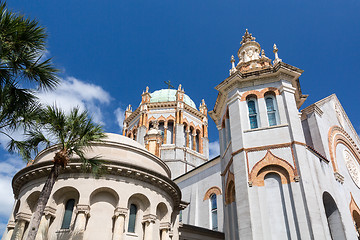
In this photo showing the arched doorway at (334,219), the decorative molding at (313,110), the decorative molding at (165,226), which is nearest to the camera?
the decorative molding at (165,226)

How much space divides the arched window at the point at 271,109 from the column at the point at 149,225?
8842 millimetres

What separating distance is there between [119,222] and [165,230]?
10.5ft

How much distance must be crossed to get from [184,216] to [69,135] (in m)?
22.3

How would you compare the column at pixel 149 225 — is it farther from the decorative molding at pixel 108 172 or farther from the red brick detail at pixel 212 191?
the red brick detail at pixel 212 191

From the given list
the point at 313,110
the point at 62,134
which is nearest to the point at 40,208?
the point at 62,134

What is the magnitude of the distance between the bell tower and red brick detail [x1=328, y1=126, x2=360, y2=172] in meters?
4.35

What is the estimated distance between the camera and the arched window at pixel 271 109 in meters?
18.9

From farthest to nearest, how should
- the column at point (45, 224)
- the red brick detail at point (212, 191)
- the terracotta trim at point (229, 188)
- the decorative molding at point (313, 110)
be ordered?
the red brick detail at point (212, 191) < the decorative molding at point (313, 110) < the terracotta trim at point (229, 188) < the column at point (45, 224)

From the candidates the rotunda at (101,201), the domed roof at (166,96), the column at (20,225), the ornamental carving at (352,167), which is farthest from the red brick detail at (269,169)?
the domed roof at (166,96)

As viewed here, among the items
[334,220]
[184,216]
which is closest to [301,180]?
[334,220]

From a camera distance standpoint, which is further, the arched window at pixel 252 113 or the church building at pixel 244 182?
the arched window at pixel 252 113

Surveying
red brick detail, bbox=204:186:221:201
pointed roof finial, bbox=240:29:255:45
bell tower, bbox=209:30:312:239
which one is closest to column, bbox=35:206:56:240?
bell tower, bbox=209:30:312:239

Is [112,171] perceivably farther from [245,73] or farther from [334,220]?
[334,220]

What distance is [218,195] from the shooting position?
29297 millimetres
